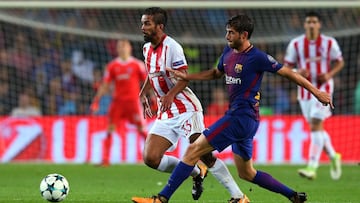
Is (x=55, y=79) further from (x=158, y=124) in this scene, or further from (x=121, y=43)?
(x=158, y=124)

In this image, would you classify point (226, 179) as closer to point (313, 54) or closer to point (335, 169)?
point (335, 169)

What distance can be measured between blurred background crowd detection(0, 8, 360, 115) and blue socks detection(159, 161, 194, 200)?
1029 cm

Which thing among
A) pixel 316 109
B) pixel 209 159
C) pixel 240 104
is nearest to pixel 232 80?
pixel 240 104

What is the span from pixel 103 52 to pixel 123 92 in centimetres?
313

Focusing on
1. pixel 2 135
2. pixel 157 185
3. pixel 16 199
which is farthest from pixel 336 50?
pixel 2 135

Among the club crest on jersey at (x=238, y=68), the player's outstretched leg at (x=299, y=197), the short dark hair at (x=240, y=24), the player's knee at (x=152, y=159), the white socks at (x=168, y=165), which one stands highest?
the short dark hair at (x=240, y=24)

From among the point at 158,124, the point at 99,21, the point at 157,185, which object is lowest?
the point at 157,185

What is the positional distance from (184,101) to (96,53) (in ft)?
33.7

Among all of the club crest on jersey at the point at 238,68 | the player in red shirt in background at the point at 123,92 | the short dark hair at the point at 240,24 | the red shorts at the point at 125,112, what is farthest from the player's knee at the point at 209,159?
the red shorts at the point at 125,112

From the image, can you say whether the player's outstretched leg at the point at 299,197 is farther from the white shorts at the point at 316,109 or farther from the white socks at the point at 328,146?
the white socks at the point at 328,146

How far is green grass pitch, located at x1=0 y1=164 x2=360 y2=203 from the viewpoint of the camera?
10.6m

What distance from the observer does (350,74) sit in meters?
20.0

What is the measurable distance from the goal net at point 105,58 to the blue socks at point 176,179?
9.56 meters

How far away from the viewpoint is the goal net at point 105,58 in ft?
60.8
